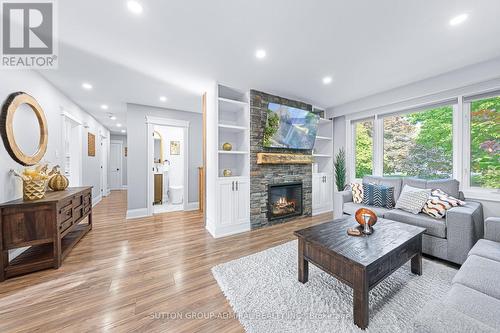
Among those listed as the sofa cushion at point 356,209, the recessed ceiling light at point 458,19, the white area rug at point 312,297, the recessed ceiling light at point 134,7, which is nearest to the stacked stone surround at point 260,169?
the sofa cushion at point 356,209

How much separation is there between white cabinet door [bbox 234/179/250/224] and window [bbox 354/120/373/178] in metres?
2.72

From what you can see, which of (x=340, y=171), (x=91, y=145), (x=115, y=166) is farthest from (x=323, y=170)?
(x=115, y=166)

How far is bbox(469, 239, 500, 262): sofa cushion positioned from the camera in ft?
5.02

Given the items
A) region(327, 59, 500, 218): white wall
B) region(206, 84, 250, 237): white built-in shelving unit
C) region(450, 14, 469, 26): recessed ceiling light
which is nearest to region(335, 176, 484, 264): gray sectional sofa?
region(327, 59, 500, 218): white wall

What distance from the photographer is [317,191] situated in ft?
14.5

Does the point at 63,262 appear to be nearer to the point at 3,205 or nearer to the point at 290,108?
the point at 3,205

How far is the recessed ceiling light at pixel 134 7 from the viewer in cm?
158

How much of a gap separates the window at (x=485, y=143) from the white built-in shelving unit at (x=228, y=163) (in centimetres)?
340

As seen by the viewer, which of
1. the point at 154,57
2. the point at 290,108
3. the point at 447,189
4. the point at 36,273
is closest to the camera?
the point at 36,273

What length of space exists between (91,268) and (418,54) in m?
4.64

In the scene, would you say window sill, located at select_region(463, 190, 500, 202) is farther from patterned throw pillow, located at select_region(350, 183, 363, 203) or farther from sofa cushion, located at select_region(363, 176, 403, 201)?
patterned throw pillow, located at select_region(350, 183, 363, 203)

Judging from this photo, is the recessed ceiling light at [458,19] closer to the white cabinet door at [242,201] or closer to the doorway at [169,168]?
the white cabinet door at [242,201]

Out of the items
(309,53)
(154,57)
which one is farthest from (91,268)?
(309,53)

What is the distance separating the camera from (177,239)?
294cm
